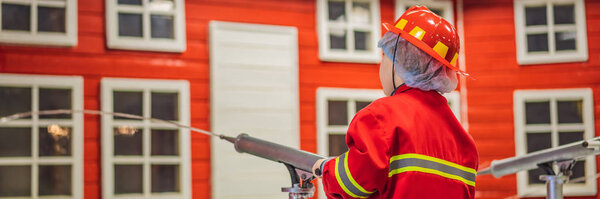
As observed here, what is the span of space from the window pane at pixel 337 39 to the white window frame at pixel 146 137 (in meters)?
0.57

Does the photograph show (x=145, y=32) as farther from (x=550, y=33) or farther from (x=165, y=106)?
(x=550, y=33)

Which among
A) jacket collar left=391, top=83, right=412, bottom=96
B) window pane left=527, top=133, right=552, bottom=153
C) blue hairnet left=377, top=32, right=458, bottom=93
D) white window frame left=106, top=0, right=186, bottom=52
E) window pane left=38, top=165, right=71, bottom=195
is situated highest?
white window frame left=106, top=0, right=186, bottom=52

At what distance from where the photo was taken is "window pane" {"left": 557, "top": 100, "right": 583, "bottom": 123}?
8.10 ft

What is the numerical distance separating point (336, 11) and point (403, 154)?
131 centimetres

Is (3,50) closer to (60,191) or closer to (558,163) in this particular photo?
(60,191)

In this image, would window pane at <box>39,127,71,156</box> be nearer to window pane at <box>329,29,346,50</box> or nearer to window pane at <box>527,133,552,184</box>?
window pane at <box>329,29,346,50</box>

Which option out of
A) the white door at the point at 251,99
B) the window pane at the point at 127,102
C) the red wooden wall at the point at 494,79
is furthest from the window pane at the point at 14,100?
the red wooden wall at the point at 494,79

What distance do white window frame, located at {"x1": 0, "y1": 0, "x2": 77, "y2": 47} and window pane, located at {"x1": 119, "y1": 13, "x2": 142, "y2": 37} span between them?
142 millimetres

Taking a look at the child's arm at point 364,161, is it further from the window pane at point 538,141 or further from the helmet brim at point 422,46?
the window pane at point 538,141

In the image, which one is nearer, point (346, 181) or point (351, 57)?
point (346, 181)

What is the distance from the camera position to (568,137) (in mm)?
2484

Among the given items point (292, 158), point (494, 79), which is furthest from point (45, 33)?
point (494, 79)

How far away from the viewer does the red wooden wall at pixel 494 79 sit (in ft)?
8.16

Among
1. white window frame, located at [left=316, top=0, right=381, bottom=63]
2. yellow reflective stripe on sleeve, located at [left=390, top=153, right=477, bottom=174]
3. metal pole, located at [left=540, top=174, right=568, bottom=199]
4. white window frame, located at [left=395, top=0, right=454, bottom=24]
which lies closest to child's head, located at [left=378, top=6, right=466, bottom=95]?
yellow reflective stripe on sleeve, located at [left=390, top=153, right=477, bottom=174]
